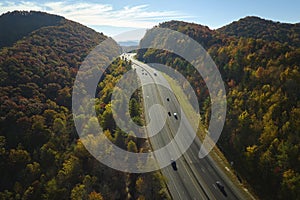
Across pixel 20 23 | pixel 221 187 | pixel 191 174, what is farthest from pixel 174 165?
pixel 20 23

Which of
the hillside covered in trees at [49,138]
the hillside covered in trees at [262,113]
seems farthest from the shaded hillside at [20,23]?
the hillside covered in trees at [262,113]

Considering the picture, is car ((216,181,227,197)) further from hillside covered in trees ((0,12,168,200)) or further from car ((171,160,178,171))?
hillside covered in trees ((0,12,168,200))

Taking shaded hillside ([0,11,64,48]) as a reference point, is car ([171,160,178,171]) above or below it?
below

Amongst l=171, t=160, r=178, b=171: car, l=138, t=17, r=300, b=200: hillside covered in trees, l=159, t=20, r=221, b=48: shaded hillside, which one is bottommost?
l=171, t=160, r=178, b=171: car

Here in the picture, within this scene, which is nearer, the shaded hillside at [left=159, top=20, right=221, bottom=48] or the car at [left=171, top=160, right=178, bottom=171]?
the car at [left=171, top=160, right=178, bottom=171]

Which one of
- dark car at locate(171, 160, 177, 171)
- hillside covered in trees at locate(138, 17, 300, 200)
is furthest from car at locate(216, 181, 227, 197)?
dark car at locate(171, 160, 177, 171)

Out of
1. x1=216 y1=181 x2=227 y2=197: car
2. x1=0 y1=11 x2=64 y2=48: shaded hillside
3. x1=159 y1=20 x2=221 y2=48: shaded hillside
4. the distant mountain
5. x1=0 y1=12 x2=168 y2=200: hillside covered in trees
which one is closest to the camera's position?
x1=216 y1=181 x2=227 y2=197: car

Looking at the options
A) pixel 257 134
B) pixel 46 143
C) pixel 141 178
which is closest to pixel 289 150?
pixel 257 134

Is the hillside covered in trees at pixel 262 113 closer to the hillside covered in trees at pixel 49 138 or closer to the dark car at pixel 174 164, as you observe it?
the dark car at pixel 174 164
